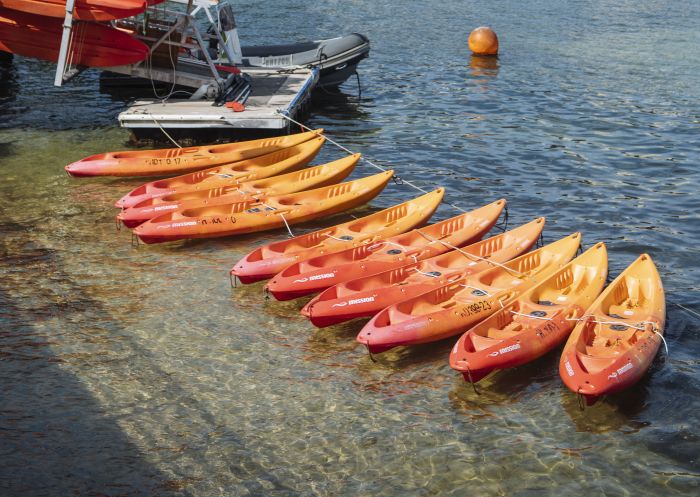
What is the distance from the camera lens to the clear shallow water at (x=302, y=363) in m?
8.34

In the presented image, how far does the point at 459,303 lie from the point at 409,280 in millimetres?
1005

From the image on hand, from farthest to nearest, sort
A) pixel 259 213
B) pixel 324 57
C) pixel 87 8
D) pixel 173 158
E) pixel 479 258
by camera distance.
A: pixel 324 57, pixel 87 8, pixel 173 158, pixel 259 213, pixel 479 258

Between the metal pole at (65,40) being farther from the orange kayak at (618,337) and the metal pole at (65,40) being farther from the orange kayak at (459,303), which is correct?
the orange kayak at (618,337)

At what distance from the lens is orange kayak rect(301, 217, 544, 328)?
35.6 ft

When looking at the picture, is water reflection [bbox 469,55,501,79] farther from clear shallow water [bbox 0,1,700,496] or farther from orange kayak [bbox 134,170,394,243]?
orange kayak [bbox 134,170,394,243]

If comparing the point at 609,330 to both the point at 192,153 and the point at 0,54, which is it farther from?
the point at 0,54

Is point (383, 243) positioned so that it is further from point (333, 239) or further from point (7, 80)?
point (7, 80)

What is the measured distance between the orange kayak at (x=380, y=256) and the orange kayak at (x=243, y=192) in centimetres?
285

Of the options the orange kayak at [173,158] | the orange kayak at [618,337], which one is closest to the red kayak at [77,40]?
Answer: the orange kayak at [173,158]

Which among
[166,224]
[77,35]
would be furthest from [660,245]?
→ [77,35]

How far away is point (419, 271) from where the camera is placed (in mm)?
12047

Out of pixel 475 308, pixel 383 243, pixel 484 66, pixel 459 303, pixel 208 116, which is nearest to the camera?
pixel 475 308

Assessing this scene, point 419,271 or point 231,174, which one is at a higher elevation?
point 231,174

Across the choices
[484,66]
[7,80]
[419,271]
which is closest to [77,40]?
[7,80]
